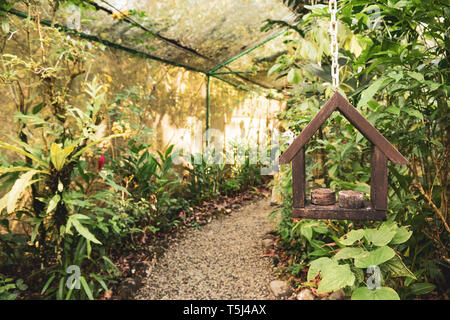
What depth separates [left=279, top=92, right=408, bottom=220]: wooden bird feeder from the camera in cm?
77

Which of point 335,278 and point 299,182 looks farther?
point 299,182

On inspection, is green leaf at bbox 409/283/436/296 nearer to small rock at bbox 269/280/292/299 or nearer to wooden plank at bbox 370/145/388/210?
wooden plank at bbox 370/145/388/210

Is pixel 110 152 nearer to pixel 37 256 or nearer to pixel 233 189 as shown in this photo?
pixel 37 256

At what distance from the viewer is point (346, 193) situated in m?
0.83

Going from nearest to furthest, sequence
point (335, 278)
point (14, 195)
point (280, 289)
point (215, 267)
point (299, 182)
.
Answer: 1. point (335, 278)
2. point (299, 182)
3. point (14, 195)
4. point (280, 289)
5. point (215, 267)

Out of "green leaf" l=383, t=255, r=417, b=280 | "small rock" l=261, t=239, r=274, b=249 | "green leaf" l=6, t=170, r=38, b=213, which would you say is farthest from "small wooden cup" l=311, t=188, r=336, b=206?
"small rock" l=261, t=239, r=274, b=249

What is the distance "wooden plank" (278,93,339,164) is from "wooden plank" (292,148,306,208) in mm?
36

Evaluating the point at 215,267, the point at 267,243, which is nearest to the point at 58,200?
the point at 215,267

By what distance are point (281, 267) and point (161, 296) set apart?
3.19 feet

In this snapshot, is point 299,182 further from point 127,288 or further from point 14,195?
point 127,288

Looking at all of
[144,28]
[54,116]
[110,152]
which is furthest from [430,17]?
[110,152]

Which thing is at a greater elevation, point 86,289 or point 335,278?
point 335,278

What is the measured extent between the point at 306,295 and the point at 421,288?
76cm

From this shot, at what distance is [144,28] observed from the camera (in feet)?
9.06
